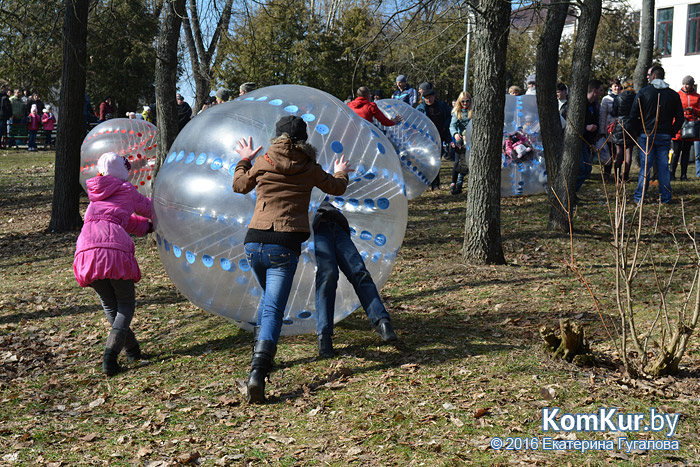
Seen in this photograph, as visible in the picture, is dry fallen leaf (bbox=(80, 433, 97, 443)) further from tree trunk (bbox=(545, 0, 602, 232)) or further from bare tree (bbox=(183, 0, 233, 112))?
bare tree (bbox=(183, 0, 233, 112))

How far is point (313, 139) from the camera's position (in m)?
5.80

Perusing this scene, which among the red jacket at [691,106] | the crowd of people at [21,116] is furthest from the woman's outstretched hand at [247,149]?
the crowd of people at [21,116]

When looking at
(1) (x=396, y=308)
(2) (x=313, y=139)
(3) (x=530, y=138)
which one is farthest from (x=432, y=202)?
(2) (x=313, y=139)

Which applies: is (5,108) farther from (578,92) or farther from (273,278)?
(273,278)

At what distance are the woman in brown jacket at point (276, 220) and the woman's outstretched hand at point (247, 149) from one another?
0.30m

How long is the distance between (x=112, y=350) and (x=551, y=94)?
749 centimetres

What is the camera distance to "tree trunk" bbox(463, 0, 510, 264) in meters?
8.54

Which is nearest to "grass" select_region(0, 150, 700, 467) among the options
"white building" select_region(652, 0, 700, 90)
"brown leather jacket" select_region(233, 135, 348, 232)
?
"brown leather jacket" select_region(233, 135, 348, 232)

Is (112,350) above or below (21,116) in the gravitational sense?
below

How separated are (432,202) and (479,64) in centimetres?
547

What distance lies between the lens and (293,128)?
206 inches

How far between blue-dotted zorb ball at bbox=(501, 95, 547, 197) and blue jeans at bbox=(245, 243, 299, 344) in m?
8.79

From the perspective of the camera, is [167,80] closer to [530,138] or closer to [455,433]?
[530,138]

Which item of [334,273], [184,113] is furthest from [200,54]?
[334,273]
